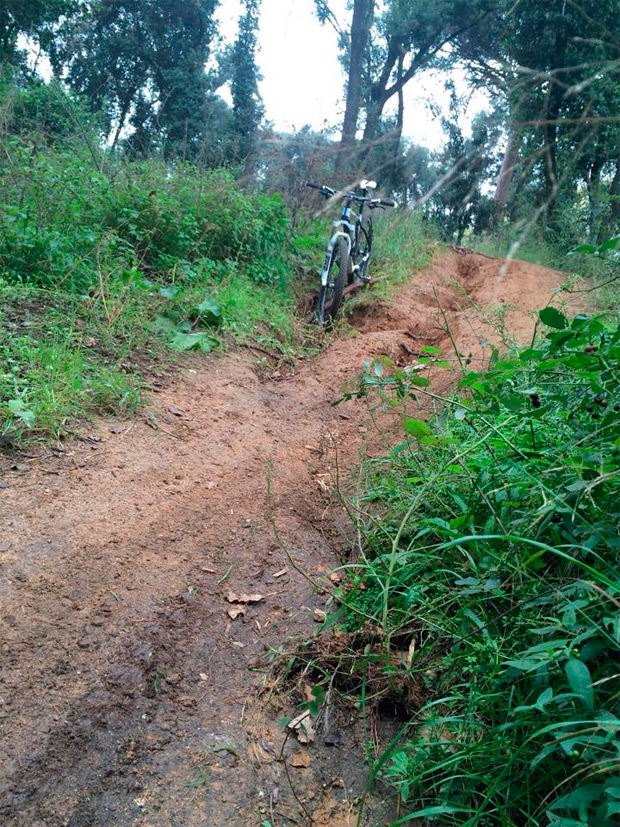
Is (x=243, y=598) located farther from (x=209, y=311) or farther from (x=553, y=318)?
(x=209, y=311)

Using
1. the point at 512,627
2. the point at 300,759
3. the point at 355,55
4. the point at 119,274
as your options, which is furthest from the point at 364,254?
the point at 355,55

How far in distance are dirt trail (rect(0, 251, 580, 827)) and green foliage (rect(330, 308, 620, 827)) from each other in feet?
0.96

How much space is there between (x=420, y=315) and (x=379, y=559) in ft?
15.8

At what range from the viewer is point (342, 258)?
6.45 meters

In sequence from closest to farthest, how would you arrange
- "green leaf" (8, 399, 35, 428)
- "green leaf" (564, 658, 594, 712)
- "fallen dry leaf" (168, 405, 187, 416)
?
"green leaf" (564, 658, 594, 712), "green leaf" (8, 399, 35, 428), "fallen dry leaf" (168, 405, 187, 416)

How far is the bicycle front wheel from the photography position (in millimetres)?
6406

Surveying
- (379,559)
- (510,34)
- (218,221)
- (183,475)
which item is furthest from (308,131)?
(379,559)

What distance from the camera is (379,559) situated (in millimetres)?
2307

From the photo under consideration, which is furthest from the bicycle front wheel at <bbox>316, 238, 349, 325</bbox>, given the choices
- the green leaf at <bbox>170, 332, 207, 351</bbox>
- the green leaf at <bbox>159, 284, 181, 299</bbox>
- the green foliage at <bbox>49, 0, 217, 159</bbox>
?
the green foliage at <bbox>49, 0, 217, 159</bbox>

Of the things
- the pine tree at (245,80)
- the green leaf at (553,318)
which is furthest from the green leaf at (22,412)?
the pine tree at (245,80)

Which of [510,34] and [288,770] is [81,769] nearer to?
[288,770]

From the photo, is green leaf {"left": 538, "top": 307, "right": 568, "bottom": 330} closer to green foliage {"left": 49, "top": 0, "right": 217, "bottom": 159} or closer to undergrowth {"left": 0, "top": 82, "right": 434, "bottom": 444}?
undergrowth {"left": 0, "top": 82, "right": 434, "bottom": 444}

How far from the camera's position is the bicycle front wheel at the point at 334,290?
641 centimetres

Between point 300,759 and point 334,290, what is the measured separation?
5187 mm
